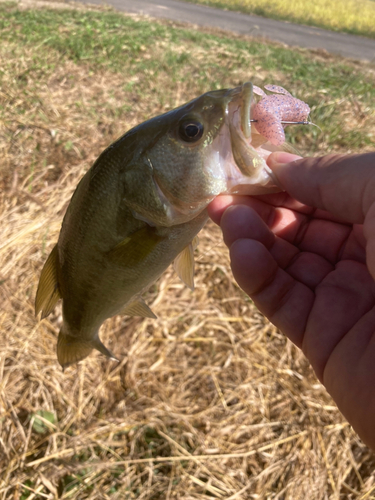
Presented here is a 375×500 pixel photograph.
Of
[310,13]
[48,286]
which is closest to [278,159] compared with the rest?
[48,286]

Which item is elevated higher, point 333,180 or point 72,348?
point 333,180

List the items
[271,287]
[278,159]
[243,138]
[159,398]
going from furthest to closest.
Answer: [159,398] < [271,287] < [278,159] < [243,138]

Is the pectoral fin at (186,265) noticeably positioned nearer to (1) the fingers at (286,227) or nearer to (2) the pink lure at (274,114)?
(1) the fingers at (286,227)

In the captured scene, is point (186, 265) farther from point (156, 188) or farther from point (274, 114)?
point (274, 114)

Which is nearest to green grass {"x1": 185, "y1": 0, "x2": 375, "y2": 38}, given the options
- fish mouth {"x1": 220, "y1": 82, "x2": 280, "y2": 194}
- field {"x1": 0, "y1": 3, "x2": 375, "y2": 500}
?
field {"x1": 0, "y1": 3, "x2": 375, "y2": 500}

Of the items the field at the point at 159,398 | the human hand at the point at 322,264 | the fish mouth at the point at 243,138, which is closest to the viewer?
the fish mouth at the point at 243,138

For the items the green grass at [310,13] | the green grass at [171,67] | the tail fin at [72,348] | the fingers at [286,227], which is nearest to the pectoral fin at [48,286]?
the tail fin at [72,348]

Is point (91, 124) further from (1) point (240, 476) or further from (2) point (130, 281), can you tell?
(1) point (240, 476)
